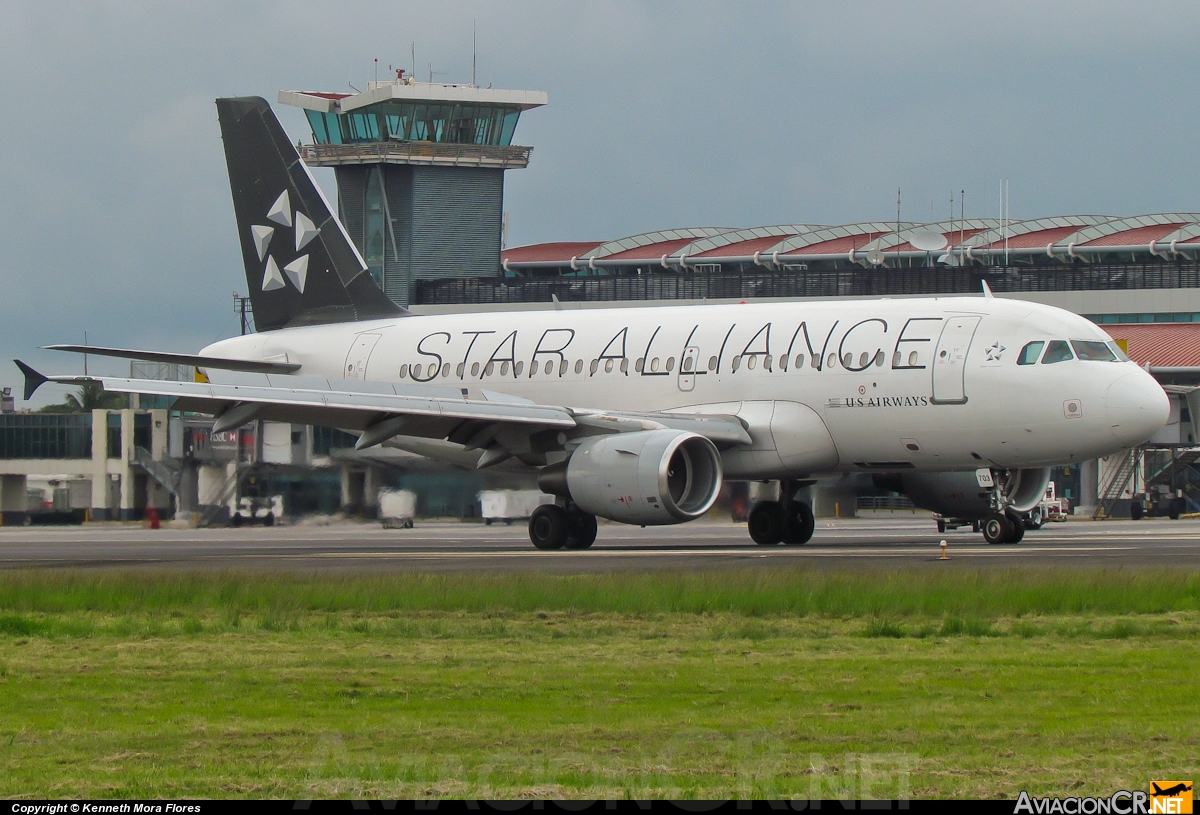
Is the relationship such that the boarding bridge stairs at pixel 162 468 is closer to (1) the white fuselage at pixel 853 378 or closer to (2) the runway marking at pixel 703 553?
(1) the white fuselage at pixel 853 378

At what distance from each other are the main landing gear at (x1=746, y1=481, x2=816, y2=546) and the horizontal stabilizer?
10.6 metres

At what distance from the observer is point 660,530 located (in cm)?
3941

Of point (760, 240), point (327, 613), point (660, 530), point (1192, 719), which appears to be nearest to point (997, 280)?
point (760, 240)

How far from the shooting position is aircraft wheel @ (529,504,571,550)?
92.1 feet

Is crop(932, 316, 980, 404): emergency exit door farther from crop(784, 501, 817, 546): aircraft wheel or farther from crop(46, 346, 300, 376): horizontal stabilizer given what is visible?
crop(46, 346, 300, 376): horizontal stabilizer

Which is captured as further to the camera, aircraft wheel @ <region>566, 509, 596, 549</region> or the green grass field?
aircraft wheel @ <region>566, 509, 596, 549</region>

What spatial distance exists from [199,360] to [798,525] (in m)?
12.1

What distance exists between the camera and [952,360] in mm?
25891

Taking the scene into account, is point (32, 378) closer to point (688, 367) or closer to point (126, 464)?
point (688, 367)

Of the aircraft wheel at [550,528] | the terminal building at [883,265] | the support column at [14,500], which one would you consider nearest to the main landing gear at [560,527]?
the aircraft wheel at [550,528]

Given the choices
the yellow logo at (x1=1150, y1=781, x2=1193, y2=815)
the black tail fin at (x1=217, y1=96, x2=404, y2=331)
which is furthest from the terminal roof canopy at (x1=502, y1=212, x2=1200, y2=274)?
the yellow logo at (x1=1150, y1=781, x2=1193, y2=815)

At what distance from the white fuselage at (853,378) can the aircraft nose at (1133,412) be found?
0.02 m

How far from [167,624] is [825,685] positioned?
7021mm

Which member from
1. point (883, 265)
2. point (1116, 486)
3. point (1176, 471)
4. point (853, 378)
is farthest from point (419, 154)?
point (853, 378)
